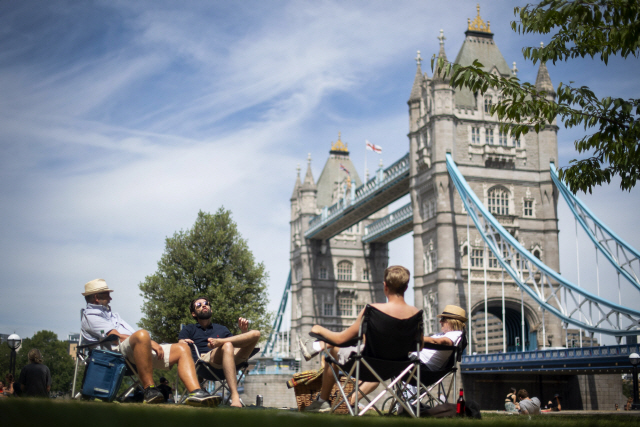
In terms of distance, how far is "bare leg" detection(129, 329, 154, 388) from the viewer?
186 inches

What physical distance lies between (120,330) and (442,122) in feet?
88.3

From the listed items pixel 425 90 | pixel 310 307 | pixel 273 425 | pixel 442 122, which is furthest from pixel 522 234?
pixel 273 425

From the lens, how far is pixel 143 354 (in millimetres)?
4770

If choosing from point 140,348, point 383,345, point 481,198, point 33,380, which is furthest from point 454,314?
point 481,198

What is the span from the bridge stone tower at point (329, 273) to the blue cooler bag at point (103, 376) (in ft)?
153

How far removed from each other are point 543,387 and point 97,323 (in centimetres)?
2542

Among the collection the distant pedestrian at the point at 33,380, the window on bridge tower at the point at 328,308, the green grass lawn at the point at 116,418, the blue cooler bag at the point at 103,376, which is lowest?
the distant pedestrian at the point at 33,380

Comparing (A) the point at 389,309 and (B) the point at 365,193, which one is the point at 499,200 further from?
(A) the point at 389,309

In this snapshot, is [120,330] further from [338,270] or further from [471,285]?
[338,270]

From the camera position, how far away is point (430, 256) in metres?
31.9

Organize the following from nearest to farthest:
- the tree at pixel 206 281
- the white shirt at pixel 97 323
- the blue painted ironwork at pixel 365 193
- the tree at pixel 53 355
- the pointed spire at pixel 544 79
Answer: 1. the white shirt at pixel 97 323
2. the tree at pixel 206 281
3. the pointed spire at pixel 544 79
4. the blue painted ironwork at pixel 365 193
5. the tree at pixel 53 355

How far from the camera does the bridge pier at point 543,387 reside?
89.5 ft

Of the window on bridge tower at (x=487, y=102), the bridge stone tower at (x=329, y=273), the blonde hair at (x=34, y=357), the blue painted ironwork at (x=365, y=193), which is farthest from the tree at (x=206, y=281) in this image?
the bridge stone tower at (x=329, y=273)

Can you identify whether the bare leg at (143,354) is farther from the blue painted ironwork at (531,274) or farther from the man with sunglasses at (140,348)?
the blue painted ironwork at (531,274)
